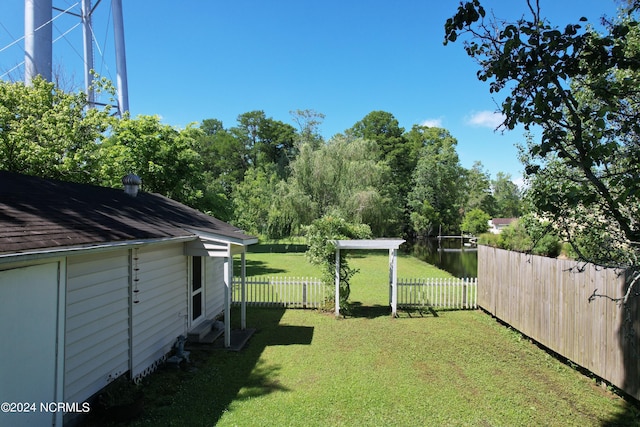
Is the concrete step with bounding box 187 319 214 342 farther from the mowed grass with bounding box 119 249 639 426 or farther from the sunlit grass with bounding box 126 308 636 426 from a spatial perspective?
the sunlit grass with bounding box 126 308 636 426

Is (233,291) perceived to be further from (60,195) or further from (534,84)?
(534,84)

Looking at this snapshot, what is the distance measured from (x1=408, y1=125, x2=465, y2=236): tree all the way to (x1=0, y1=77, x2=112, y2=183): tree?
41886mm

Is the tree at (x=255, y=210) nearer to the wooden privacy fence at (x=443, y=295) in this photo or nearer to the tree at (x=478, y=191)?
the wooden privacy fence at (x=443, y=295)

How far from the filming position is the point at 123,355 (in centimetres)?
588

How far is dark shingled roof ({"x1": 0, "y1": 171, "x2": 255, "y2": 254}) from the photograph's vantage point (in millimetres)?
4023

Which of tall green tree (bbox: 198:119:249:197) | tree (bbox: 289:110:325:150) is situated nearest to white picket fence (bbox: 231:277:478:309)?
tree (bbox: 289:110:325:150)

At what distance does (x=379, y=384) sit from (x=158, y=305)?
432cm

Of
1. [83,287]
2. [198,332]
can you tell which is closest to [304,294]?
[198,332]

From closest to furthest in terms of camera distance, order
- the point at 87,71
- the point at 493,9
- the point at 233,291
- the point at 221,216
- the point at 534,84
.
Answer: the point at 534,84 < the point at 493,9 < the point at 233,291 < the point at 87,71 < the point at 221,216

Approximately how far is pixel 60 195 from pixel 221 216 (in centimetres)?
1178

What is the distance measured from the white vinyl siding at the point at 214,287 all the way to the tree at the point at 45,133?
19.3 ft

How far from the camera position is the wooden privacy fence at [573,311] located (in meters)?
5.71

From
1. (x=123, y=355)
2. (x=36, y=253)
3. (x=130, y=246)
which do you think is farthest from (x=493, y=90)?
(x=123, y=355)

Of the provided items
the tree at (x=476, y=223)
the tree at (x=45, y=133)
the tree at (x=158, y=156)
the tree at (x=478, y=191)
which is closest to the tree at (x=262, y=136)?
the tree at (x=476, y=223)
